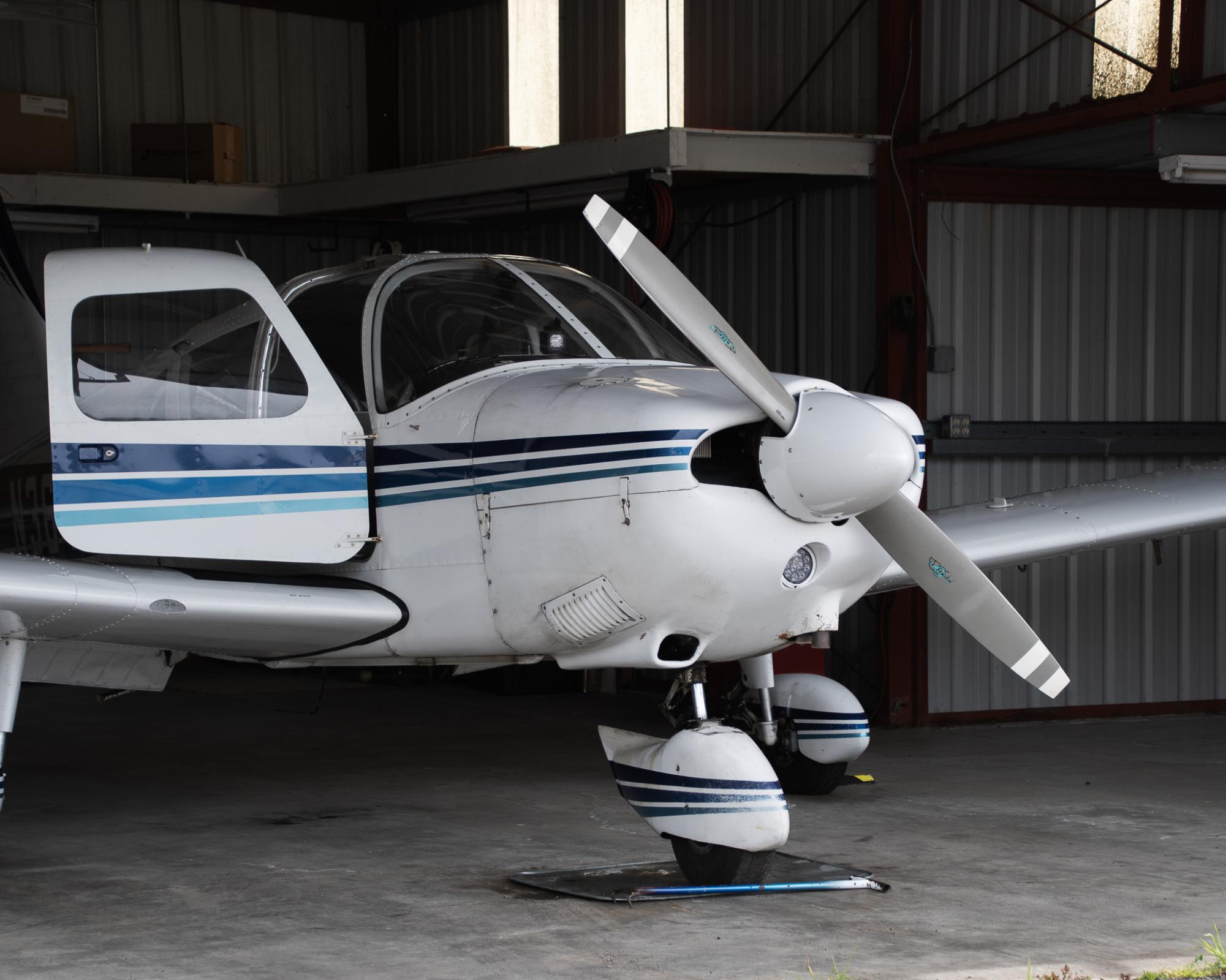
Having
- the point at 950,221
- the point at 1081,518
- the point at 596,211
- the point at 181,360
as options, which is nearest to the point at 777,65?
the point at 950,221

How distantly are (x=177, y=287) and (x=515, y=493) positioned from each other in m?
1.64

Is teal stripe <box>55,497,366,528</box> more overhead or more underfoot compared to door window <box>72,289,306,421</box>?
Result: more underfoot

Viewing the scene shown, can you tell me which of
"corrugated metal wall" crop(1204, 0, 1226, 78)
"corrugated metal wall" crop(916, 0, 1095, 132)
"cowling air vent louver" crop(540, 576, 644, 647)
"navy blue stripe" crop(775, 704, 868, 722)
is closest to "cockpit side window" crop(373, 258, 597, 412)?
"cowling air vent louver" crop(540, 576, 644, 647)

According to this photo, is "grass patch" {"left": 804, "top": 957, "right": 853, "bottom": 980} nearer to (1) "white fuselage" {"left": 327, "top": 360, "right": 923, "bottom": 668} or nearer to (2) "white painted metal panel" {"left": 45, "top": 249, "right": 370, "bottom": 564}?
(1) "white fuselage" {"left": 327, "top": 360, "right": 923, "bottom": 668}

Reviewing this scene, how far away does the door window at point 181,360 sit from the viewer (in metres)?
5.76

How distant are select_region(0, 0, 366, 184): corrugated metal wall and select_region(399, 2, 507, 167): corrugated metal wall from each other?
43 centimetres

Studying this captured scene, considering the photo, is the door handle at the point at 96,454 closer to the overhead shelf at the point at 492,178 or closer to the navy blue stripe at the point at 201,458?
the navy blue stripe at the point at 201,458

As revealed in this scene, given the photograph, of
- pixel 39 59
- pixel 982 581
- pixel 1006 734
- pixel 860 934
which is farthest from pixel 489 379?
pixel 39 59

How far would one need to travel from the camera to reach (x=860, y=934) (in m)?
4.70

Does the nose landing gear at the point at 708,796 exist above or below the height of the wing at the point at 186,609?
below

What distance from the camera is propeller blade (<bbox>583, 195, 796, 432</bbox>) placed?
16.0 feet

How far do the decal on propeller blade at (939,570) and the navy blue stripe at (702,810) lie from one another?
0.92 metres

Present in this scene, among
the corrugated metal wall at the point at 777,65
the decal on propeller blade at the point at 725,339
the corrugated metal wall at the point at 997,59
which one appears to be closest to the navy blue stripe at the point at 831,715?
the decal on propeller blade at the point at 725,339

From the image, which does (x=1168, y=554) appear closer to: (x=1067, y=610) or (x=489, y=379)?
(x=1067, y=610)
